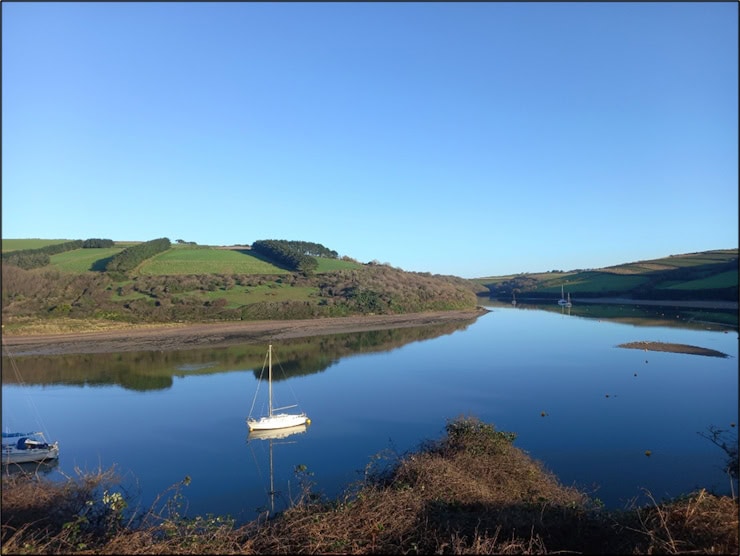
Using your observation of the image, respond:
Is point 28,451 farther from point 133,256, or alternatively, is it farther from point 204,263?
point 204,263

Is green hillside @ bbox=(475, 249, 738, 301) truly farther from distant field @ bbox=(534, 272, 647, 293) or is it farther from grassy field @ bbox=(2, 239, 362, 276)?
grassy field @ bbox=(2, 239, 362, 276)

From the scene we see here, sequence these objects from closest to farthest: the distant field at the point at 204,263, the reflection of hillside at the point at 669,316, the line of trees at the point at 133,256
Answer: the reflection of hillside at the point at 669,316
the line of trees at the point at 133,256
the distant field at the point at 204,263

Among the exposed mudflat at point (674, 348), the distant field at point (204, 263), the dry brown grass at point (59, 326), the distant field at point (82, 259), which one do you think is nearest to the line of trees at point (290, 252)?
the distant field at point (204, 263)

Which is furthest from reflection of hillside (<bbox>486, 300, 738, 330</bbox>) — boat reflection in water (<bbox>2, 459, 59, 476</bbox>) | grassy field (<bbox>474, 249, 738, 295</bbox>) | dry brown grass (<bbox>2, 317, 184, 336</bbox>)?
dry brown grass (<bbox>2, 317, 184, 336</bbox>)

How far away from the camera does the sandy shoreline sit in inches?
1665

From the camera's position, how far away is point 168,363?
3697 centimetres

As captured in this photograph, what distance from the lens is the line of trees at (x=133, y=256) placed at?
63.5m

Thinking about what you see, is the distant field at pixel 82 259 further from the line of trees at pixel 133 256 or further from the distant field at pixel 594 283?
the distant field at pixel 594 283

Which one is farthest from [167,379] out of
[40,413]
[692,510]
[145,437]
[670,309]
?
[670,309]

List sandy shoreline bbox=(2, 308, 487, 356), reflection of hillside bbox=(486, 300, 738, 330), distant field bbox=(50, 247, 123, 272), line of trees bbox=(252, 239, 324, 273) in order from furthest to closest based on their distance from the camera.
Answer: line of trees bbox=(252, 239, 324, 273)
distant field bbox=(50, 247, 123, 272)
reflection of hillside bbox=(486, 300, 738, 330)
sandy shoreline bbox=(2, 308, 487, 356)

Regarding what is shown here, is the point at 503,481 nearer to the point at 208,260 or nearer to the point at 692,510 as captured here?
the point at 692,510

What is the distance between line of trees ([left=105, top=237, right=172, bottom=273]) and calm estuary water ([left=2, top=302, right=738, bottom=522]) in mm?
26697

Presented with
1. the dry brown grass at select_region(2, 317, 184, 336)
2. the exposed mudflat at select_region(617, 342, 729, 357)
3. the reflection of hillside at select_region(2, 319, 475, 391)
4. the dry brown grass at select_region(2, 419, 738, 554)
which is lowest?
the exposed mudflat at select_region(617, 342, 729, 357)

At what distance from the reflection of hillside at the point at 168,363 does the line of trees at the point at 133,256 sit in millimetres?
26485
